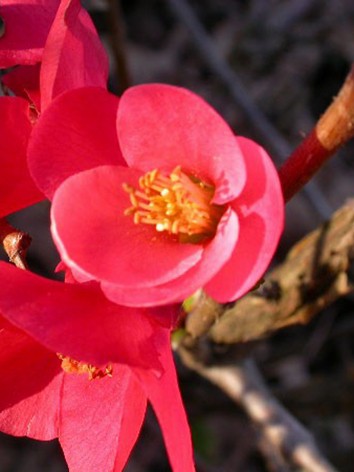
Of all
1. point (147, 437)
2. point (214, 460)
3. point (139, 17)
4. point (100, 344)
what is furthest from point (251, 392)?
point (139, 17)

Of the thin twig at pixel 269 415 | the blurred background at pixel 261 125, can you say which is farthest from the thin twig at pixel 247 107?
the thin twig at pixel 269 415

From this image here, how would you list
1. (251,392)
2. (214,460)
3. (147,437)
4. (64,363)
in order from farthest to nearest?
(147,437)
(214,460)
(251,392)
(64,363)

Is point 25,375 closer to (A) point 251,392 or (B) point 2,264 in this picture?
(B) point 2,264

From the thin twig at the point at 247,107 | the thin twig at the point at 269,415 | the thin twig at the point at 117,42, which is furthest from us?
the thin twig at the point at 247,107

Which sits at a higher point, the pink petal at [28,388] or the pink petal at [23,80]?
the pink petal at [23,80]

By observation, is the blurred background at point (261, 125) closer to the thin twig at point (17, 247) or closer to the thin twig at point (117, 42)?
the thin twig at point (117, 42)

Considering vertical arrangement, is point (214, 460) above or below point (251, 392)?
below

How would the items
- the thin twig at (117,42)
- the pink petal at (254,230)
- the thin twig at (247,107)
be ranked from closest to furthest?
the pink petal at (254,230) < the thin twig at (117,42) < the thin twig at (247,107)
